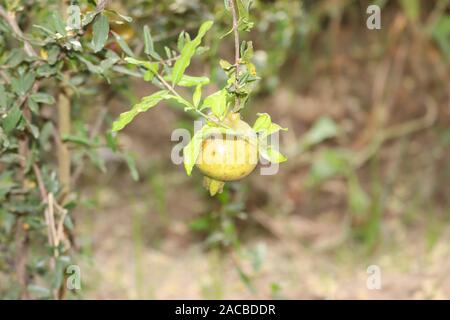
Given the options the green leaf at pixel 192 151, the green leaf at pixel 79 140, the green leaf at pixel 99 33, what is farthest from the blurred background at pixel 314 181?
the green leaf at pixel 192 151

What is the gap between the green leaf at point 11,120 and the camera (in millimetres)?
1204

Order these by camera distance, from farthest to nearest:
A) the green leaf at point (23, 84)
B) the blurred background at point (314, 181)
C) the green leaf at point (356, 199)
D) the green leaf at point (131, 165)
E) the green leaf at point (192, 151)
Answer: the green leaf at point (356, 199), the blurred background at point (314, 181), the green leaf at point (131, 165), the green leaf at point (23, 84), the green leaf at point (192, 151)

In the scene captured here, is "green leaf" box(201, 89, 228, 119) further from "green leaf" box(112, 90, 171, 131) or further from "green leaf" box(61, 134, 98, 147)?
"green leaf" box(61, 134, 98, 147)

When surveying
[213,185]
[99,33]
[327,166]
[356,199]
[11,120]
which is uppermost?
[327,166]

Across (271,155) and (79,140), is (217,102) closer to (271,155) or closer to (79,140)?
(271,155)

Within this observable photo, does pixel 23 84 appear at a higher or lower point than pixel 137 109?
higher

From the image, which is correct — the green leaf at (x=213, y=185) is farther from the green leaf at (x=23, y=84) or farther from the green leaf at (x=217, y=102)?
the green leaf at (x=23, y=84)

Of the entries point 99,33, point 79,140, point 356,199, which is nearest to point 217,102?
point 99,33

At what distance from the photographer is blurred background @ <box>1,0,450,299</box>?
6.79ft

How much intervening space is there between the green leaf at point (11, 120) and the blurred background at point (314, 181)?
2.12 ft

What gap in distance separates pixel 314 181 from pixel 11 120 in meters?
1.50

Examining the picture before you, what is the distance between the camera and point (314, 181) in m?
2.55

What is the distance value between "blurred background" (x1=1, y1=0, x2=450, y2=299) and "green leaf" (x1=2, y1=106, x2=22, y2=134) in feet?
2.12
